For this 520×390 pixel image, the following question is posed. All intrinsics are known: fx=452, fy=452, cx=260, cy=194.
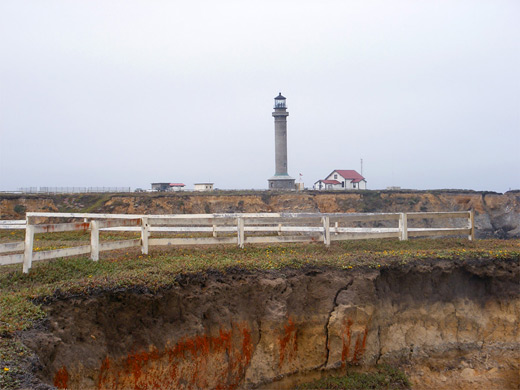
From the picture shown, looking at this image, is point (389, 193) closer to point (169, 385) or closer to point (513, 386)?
point (513, 386)

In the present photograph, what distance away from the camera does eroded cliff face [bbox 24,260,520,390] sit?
25.5 ft

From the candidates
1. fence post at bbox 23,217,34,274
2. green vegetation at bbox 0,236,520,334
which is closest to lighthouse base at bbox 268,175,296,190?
green vegetation at bbox 0,236,520,334

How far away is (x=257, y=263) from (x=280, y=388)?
2.81m

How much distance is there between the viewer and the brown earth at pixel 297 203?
151ft

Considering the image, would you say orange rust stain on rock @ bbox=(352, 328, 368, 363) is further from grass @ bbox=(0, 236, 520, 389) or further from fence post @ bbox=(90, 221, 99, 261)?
fence post @ bbox=(90, 221, 99, 261)

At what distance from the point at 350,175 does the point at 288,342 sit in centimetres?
6616

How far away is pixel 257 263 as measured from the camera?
34.9ft

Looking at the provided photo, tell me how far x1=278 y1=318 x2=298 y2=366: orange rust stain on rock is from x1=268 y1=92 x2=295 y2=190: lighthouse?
5679cm

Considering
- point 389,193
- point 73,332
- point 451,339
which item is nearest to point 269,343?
point 73,332

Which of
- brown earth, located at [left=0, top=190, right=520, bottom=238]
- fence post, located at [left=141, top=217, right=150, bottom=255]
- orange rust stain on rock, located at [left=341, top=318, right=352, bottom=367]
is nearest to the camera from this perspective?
orange rust stain on rock, located at [left=341, top=318, right=352, bottom=367]

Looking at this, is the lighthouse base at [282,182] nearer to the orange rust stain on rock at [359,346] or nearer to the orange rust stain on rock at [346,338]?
the orange rust stain on rock at [359,346]

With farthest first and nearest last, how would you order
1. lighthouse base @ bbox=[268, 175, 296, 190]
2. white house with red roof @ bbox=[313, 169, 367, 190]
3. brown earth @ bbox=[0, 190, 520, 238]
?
white house with red roof @ bbox=[313, 169, 367, 190] < lighthouse base @ bbox=[268, 175, 296, 190] < brown earth @ bbox=[0, 190, 520, 238]

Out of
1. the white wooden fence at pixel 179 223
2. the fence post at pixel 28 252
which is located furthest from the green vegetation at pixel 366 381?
the fence post at pixel 28 252

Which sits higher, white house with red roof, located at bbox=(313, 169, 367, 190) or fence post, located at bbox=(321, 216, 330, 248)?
white house with red roof, located at bbox=(313, 169, 367, 190)
